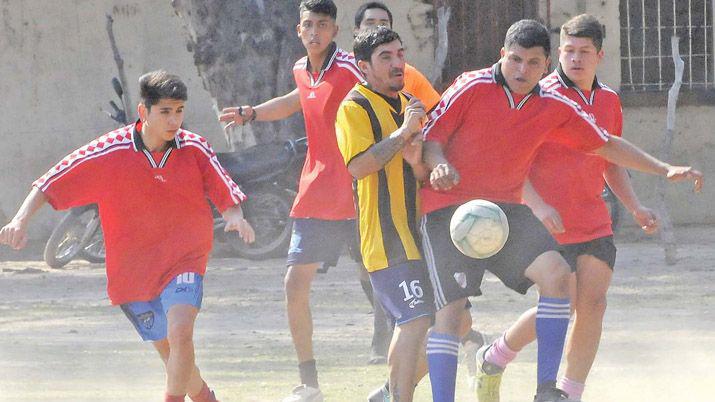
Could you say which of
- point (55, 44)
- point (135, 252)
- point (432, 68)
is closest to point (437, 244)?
point (135, 252)

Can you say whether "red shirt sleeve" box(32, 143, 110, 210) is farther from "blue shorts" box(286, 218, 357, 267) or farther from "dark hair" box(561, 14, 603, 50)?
"dark hair" box(561, 14, 603, 50)

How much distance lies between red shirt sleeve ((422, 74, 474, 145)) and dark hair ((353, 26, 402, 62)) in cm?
37

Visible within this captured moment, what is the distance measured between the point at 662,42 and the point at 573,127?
1037 cm

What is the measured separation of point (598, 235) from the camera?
23.5ft

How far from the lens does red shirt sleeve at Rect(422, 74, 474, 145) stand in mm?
6570

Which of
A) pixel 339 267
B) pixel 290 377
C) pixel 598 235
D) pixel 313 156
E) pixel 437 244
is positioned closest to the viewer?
pixel 437 244

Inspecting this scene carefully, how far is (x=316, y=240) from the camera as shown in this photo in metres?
7.74

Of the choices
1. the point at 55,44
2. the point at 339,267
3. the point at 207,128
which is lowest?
the point at 339,267

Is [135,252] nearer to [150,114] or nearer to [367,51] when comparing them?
[150,114]

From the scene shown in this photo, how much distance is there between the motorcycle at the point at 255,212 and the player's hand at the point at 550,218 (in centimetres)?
745

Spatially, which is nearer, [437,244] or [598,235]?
[437,244]

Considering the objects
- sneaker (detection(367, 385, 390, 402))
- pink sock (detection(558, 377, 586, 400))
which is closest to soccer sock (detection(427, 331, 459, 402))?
sneaker (detection(367, 385, 390, 402))

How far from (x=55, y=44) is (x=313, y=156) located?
10108 mm

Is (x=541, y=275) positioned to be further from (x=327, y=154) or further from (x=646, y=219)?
(x=327, y=154)
